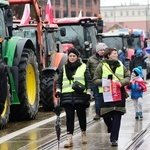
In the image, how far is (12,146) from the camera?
10.3m

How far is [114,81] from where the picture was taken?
991cm

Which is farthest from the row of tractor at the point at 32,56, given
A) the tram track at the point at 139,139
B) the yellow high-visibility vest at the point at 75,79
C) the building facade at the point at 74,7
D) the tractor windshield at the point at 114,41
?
the building facade at the point at 74,7

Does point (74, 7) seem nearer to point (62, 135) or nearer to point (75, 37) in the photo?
point (75, 37)

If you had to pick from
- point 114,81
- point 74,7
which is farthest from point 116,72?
point 74,7

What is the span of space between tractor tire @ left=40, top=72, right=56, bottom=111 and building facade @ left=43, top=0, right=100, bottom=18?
79.9 m

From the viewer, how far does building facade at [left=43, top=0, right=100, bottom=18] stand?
101 meters

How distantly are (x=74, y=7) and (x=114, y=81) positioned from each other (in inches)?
3860

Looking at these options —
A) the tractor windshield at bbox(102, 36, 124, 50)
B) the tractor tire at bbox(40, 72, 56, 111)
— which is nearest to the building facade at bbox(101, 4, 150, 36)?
the tractor windshield at bbox(102, 36, 124, 50)

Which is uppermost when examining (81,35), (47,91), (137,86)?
(81,35)

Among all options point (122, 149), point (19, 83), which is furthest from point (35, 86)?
point (122, 149)

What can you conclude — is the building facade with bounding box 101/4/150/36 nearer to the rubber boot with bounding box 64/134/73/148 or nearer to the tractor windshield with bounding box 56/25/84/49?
the tractor windshield with bounding box 56/25/84/49

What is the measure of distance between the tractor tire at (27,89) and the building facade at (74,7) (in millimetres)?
81085

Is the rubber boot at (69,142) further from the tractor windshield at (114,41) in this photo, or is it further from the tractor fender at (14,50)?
the tractor windshield at (114,41)

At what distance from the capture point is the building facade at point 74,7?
330 feet
